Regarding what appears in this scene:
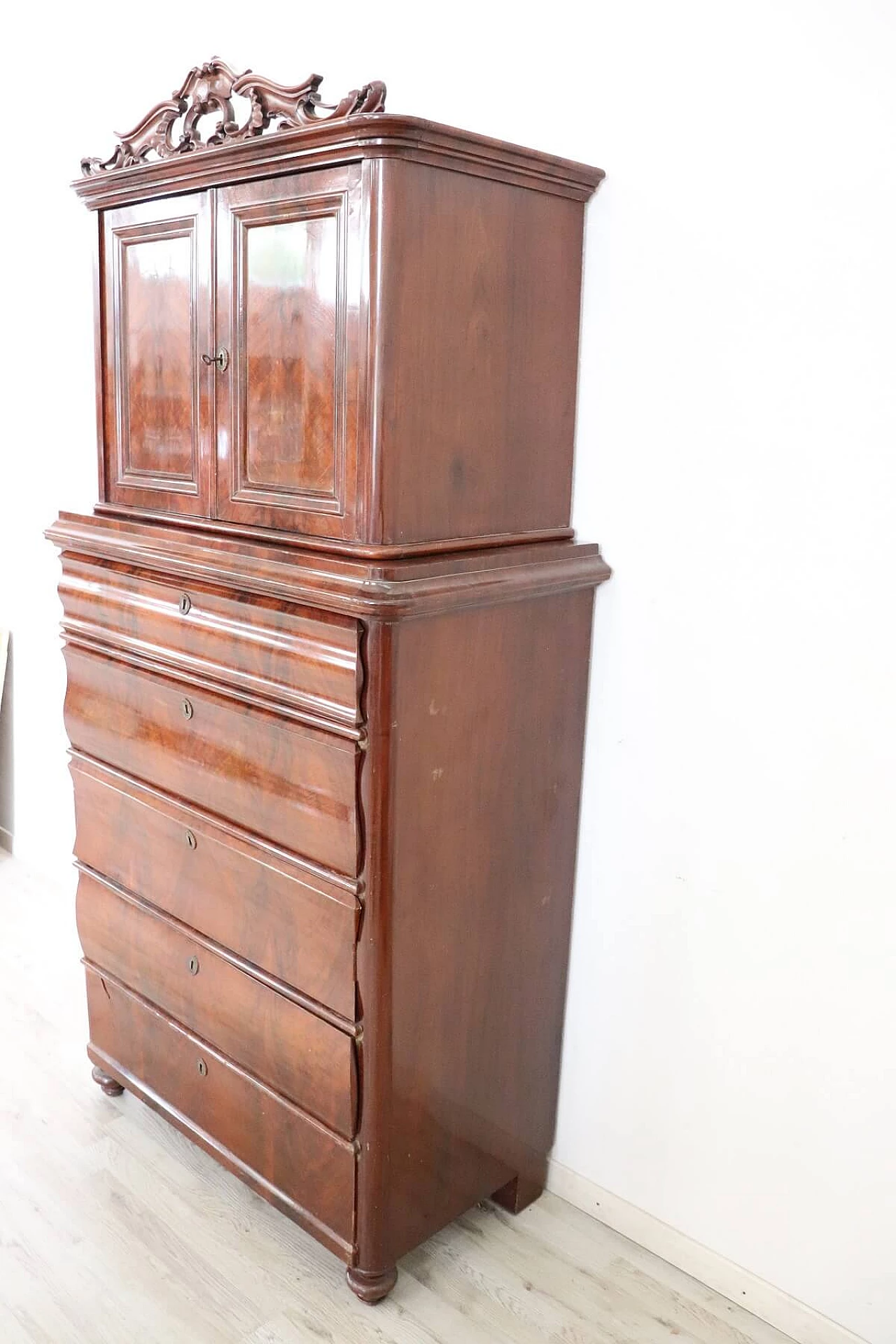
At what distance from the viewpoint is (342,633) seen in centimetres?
148

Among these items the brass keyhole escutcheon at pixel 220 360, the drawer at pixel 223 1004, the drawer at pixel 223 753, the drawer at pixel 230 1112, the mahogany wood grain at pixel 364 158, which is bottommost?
the drawer at pixel 230 1112

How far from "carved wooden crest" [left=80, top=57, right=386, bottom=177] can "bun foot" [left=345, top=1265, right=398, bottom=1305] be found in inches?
65.2

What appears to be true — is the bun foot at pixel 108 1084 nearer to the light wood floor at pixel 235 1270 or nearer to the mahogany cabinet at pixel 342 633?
the light wood floor at pixel 235 1270

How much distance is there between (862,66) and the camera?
141cm

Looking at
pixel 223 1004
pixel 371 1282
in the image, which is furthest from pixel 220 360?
pixel 371 1282

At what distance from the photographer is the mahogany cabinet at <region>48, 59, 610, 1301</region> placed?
4.83ft

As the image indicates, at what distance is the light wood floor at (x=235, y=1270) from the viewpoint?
A: 1720 millimetres

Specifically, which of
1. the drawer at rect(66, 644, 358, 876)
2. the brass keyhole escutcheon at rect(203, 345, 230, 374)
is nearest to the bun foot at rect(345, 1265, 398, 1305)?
the drawer at rect(66, 644, 358, 876)

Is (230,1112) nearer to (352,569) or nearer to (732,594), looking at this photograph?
(352,569)

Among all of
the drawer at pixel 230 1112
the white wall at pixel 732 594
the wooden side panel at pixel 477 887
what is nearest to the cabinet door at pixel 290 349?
the wooden side panel at pixel 477 887

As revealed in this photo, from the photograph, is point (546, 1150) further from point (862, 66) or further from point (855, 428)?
point (862, 66)

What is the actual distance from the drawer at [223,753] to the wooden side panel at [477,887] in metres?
0.11

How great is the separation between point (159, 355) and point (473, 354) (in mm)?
571

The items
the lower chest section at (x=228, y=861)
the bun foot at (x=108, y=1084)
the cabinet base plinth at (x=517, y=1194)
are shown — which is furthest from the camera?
the bun foot at (x=108, y=1084)
